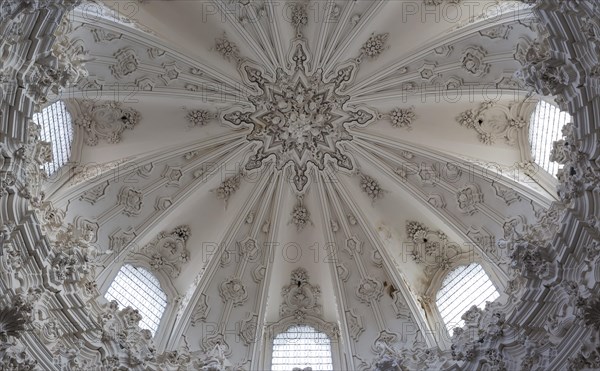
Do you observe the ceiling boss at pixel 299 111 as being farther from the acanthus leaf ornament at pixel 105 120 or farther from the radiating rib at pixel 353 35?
the acanthus leaf ornament at pixel 105 120

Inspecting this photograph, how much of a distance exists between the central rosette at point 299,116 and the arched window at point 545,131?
6.08 m

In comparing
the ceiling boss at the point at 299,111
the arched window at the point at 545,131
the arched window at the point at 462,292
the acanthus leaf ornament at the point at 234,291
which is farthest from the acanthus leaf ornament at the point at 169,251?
the arched window at the point at 545,131

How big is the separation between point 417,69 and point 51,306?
1483 centimetres

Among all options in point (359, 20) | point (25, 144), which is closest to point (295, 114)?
point (359, 20)

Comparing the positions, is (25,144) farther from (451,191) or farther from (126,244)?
(451,191)

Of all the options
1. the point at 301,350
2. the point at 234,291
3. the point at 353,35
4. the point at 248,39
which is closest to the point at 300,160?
the point at 248,39

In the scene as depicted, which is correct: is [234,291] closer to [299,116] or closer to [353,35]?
[299,116]

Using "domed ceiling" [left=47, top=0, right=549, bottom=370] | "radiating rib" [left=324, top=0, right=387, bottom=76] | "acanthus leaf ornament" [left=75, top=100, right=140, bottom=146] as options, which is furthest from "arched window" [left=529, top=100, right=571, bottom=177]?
"acanthus leaf ornament" [left=75, top=100, right=140, bottom=146]

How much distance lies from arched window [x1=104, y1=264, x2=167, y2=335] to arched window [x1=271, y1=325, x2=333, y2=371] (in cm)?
421

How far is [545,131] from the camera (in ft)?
82.3

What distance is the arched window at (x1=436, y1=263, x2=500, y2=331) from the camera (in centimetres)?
2481

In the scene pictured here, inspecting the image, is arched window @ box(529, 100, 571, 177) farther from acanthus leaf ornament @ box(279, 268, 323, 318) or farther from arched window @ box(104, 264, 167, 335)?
arched window @ box(104, 264, 167, 335)

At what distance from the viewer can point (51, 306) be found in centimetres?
2070

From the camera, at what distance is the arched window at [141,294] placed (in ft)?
81.6
